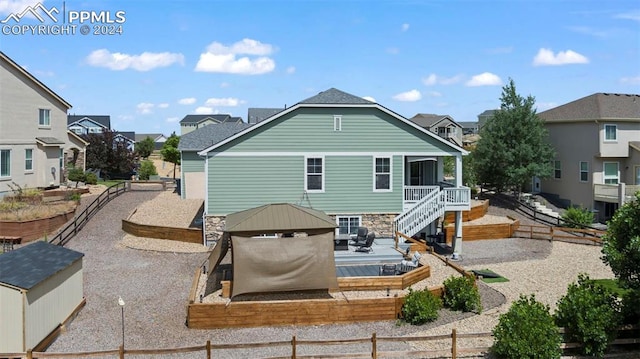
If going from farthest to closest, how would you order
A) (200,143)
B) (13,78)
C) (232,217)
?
1. (200,143)
2. (13,78)
3. (232,217)

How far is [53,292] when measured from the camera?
12750mm

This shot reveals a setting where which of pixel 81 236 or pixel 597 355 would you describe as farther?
pixel 81 236

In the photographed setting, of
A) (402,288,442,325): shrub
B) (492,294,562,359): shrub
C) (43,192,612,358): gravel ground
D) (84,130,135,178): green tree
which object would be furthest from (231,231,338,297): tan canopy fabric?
(84,130,135,178): green tree

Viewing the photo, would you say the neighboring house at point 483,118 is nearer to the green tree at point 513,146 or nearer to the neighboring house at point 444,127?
the green tree at point 513,146

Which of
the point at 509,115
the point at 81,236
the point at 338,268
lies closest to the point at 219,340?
the point at 338,268

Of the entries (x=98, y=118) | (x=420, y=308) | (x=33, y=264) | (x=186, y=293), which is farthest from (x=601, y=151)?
(x=98, y=118)

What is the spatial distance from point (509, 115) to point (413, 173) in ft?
37.5

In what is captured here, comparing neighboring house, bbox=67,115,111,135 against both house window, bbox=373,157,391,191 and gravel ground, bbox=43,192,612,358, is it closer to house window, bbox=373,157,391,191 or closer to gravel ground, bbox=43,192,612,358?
gravel ground, bbox=43,192,612,358

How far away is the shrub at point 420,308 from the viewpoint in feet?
45.2

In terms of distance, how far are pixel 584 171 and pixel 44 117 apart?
114 ft

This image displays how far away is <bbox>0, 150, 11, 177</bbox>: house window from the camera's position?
29.2 metres

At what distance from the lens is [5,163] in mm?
29484

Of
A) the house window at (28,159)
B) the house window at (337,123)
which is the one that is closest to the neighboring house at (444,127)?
the house window at (337,123)

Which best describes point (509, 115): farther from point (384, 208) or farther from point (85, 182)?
point (85, 182)
